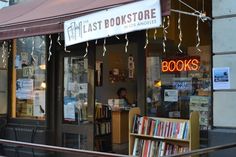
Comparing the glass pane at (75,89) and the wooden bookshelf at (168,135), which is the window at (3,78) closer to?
the glass pane at (75,89)

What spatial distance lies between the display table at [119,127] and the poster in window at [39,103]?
8.37 feet

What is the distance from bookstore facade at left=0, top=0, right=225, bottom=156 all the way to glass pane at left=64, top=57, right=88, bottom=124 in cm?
2

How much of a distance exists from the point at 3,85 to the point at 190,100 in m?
4.42

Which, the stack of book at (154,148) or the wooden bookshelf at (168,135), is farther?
the stack of book at (154,148)

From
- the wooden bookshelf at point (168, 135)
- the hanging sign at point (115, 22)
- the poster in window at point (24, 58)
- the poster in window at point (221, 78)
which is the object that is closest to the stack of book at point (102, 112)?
the poster in window at point (24, 58)

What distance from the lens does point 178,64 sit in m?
8.12

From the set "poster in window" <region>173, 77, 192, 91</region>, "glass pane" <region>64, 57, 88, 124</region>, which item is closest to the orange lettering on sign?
"poster in window" <region>173, 77, 192, 91</region>

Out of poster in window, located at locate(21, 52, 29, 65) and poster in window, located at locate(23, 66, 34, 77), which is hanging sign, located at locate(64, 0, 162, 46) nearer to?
poster in window, located at locate(23, 66, 34, 77)

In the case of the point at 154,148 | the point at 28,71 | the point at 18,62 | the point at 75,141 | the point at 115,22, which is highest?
the point at 115,22

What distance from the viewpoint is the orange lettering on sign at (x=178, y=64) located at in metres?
8.00

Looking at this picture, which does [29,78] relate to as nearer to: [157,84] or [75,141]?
[75,141]

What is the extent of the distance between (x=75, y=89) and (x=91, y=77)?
1.63ft

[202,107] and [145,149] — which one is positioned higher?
[202,107]

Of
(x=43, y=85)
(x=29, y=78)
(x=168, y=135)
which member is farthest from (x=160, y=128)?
(x=29, y=78)
